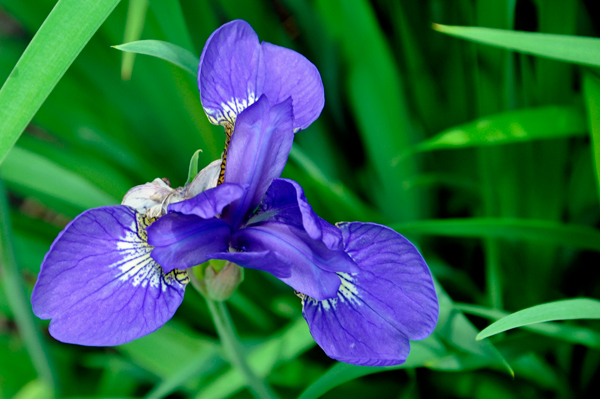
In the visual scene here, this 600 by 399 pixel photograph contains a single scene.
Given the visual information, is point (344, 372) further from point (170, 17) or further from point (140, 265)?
point (170, 17)

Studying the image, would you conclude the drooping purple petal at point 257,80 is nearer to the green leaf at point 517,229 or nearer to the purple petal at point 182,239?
the purple petal at point 182,239

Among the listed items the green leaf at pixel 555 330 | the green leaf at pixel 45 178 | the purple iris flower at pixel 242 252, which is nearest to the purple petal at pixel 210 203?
the purple iris flower at pixel 242 252

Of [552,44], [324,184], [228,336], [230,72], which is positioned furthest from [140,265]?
[552,44]

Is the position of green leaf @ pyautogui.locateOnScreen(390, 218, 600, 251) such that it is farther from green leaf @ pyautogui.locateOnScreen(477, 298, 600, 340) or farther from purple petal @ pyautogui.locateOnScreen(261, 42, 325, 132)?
purple petal @ pyautogui.locateOnScreen(261, 42, 325, 132)

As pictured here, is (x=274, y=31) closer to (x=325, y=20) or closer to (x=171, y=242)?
(x=325, y=20)

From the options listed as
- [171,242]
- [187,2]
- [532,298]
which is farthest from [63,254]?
[532,298]
